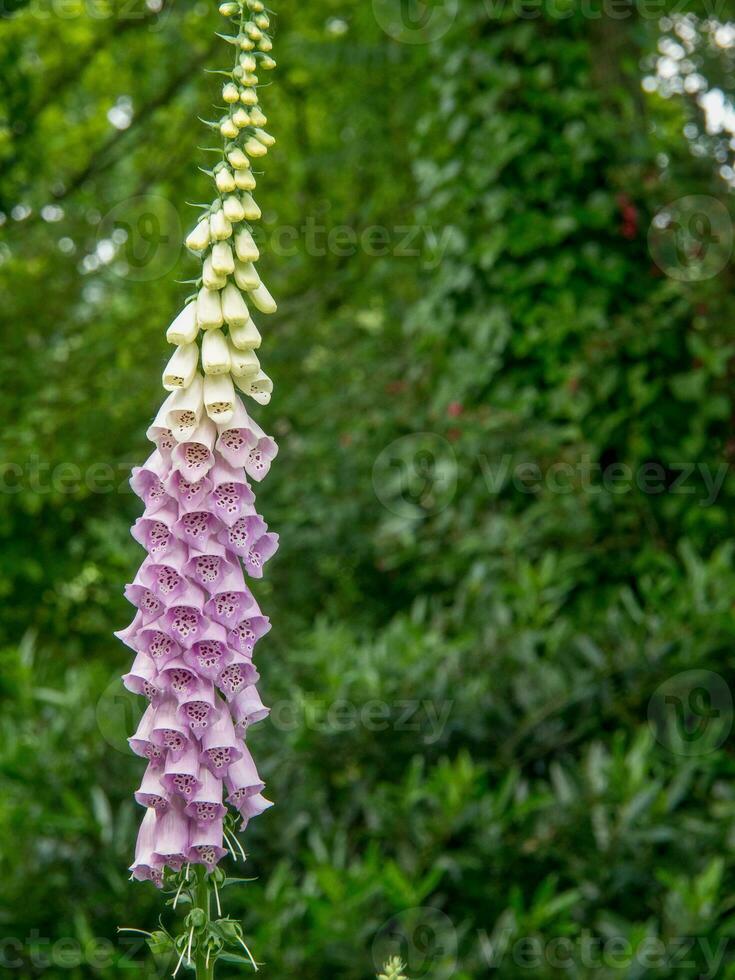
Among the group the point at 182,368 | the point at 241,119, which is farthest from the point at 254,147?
the point at 182,368

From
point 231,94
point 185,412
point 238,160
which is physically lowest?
point 185,412

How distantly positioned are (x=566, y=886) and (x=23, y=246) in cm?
489

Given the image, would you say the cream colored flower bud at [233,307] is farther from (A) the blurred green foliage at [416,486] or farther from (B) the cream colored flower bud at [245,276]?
(A) the blurred green foliage at [416,486]

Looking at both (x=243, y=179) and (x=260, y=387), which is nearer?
(x=243, y=179)

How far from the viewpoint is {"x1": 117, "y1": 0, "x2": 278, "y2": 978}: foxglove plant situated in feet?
5.81

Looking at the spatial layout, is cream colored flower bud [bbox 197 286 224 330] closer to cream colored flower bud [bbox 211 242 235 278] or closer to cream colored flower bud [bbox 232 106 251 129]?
cream colored flower bud [bbox 211 242 235 278]

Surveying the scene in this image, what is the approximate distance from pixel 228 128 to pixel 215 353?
0.34 m

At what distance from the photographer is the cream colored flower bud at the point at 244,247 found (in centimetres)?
181

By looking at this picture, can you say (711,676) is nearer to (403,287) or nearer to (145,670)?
(145,670)

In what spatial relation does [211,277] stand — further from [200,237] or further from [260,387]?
[260,387]

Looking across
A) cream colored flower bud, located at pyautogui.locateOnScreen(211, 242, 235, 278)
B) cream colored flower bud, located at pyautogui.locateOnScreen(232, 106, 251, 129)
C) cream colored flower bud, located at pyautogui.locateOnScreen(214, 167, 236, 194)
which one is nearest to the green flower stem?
cream colored flower bud, located at pyautogui.locateOnScreen(211, 242, 235, 278)

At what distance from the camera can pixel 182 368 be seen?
188cm

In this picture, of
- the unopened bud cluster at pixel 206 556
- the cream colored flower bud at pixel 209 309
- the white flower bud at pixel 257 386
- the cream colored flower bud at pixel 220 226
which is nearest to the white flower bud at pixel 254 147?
the unopened bud cluster at pixel 206 556

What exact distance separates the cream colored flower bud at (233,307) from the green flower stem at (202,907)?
33.1 inches
